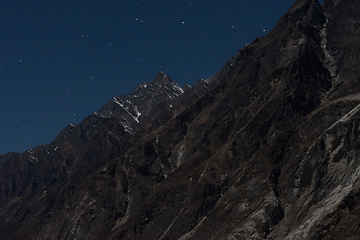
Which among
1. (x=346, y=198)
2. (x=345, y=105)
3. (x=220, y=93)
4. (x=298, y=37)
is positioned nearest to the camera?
(x=346, y=198)

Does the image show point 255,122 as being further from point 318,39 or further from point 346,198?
point 346,198

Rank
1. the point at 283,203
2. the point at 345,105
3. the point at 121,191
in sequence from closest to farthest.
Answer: the point at 283,203 → the point at 345,105 → the point at 121,191

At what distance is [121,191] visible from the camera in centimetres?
15225

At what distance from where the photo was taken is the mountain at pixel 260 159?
2630 inches

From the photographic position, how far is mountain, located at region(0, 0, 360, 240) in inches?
2630

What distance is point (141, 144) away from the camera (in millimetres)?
168250

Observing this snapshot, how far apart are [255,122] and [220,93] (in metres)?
49.2

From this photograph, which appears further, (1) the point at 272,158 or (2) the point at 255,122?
(2) the point at 255,122

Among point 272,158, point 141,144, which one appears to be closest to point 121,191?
point 141,144

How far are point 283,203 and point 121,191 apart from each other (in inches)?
3556

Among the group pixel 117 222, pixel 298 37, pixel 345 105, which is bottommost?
pixel 345 105

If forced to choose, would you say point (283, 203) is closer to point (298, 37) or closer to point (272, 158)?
point (272, 158)

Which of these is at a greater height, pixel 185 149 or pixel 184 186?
pixel 185 149

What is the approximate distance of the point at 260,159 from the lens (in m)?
88.3
